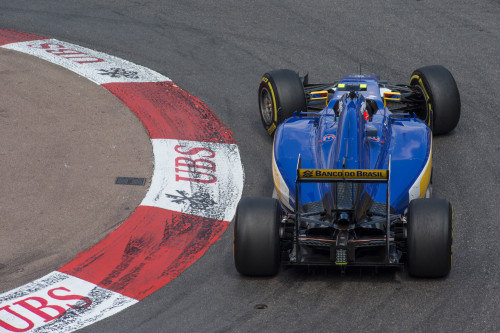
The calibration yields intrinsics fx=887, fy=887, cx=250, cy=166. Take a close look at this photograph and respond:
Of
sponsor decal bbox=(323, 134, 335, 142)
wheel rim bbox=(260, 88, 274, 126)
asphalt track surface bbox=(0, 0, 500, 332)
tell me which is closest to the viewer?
asphalt track surface bbox=(0, 0, 500, 332)

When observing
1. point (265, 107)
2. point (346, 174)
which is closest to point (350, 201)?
point (346, 174)

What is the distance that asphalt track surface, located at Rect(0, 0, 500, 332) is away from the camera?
820 centimetres

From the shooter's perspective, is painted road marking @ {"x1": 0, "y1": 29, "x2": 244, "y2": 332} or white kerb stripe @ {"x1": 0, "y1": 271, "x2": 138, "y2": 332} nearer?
white kerb stripe @ {"x1": 0, "y1": 271, "x2": 138, "y2": 332}

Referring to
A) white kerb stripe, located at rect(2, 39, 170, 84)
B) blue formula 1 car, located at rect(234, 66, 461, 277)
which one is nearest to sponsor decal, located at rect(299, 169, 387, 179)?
blue formula 1 car, located at rect(234, 66, 461, 277)

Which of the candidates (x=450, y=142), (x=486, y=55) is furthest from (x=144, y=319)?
(x=486, y=55)

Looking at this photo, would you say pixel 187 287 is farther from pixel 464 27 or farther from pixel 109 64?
pixel 464 27

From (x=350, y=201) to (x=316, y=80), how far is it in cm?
560

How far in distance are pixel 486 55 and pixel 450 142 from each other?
3448mm

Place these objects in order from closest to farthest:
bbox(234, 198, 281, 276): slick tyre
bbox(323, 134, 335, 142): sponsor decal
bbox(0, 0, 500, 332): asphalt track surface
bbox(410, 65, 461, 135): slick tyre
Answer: bbox(0, 0, 500, 332): asphalt track surface
bbox(234, 198, 281, 276): slick tyre
bbox(323, 134, 335, 142): sponsor decal
bbox(410, 65, 461, 135): slick tyre

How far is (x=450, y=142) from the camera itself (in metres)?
11.8

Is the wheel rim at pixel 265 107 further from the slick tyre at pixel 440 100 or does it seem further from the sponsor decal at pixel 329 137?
the sponsor decal at pixel 329 137

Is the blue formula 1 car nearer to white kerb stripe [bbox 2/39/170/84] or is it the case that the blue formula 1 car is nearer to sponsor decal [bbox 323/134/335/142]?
Result: sponsor decal [bbox 323/134/335/142]

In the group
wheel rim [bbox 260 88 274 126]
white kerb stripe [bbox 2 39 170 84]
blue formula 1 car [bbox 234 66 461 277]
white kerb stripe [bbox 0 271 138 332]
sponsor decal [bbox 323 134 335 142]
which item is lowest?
white kerb stripe [bbox 0 271 138 332]

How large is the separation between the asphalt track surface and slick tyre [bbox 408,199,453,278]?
0.97 ft
